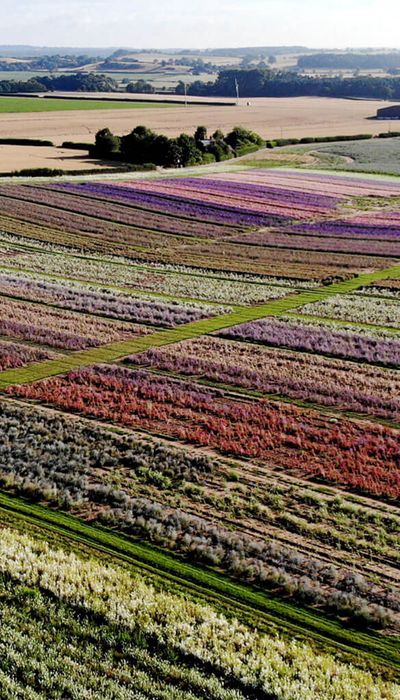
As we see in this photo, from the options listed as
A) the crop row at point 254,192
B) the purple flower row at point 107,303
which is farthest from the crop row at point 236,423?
the crop row at point 254,192

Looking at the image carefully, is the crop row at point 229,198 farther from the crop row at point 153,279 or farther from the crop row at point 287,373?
the crop row at point 287,373

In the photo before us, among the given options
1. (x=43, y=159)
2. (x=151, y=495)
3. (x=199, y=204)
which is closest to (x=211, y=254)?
(x=199, y=204)

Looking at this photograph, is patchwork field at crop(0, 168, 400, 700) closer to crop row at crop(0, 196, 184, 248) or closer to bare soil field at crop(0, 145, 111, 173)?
crop row at crop(0, 196, 184, 248)

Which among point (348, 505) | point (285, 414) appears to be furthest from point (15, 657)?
point (285, 414)

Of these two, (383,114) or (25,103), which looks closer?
(383,114)

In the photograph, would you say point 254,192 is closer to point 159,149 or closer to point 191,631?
point 159,149

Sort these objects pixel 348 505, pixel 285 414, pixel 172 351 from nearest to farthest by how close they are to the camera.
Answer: pixel 348 505, pixel 285 414, pixel 172 351

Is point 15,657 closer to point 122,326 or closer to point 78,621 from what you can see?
point 78,621
